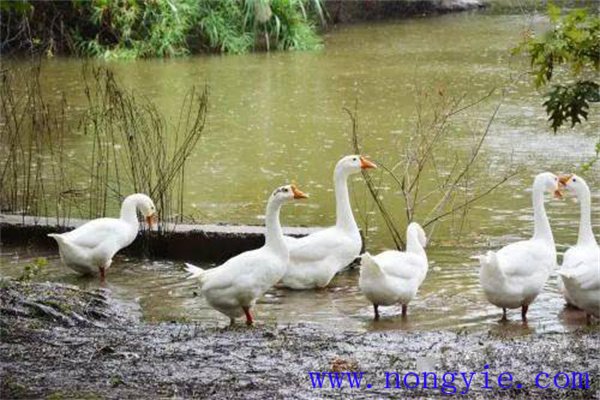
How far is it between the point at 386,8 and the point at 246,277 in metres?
21.5

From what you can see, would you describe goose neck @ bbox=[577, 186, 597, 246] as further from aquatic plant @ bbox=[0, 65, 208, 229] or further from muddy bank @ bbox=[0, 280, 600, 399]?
aquatic plant @ bbox=[0, 65, 208, 229]

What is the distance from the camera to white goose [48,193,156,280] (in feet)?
29.8

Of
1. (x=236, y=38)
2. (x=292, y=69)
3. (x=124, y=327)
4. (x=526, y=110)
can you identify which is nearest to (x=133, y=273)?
(x=124, y=327)

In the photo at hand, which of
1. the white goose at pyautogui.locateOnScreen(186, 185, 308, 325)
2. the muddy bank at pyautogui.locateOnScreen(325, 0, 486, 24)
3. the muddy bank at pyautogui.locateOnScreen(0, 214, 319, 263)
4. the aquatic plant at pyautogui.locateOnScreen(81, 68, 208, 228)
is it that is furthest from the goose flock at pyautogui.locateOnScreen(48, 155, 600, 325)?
the muddy bank at pyautogui.locateOnScreen(325, 0, 486, 24)

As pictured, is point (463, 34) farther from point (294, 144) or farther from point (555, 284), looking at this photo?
point (555, 284)

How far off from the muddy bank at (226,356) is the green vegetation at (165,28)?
1561 centimetres

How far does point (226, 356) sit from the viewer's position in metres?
6.16

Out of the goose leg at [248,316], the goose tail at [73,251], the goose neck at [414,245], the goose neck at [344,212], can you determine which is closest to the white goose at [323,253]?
the goose neck at [344,212]

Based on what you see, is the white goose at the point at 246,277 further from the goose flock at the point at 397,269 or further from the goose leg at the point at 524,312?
the goose leg at the point at 524,312

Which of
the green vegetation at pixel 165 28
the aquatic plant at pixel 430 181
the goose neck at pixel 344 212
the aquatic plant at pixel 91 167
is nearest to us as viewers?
the goose neck at pixel 344 212

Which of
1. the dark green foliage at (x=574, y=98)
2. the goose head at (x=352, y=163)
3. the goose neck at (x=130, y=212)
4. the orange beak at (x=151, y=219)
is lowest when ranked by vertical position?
the orange beak at (x=151, y=219)

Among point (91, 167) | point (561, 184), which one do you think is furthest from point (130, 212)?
point (561, 184)

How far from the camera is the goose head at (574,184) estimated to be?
8.45m

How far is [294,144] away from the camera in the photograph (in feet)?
48.3
